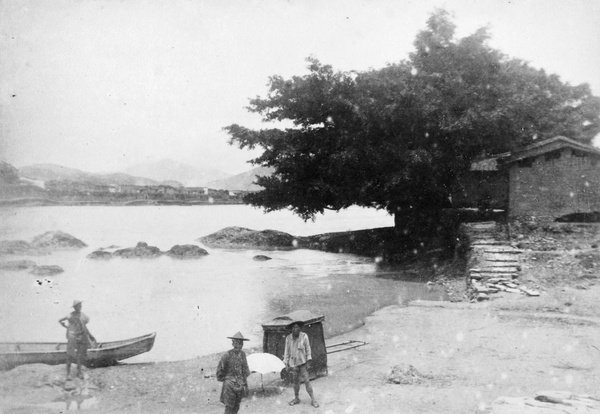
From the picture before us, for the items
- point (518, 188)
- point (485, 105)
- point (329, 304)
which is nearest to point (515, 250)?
point (518, 188)

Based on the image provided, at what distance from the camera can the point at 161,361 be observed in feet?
44.5

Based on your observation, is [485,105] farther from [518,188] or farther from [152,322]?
[152,322]

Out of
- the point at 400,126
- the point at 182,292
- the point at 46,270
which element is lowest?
the point at 182,292

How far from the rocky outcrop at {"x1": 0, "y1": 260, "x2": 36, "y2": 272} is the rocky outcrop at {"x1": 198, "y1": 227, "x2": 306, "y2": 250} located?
14.3 m

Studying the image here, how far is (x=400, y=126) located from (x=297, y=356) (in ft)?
62.8

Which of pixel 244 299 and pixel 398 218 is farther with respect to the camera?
pixel 398 218

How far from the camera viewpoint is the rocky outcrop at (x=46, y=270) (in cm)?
2822

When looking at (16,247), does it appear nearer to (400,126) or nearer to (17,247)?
(17,247)

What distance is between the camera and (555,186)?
2116 cm

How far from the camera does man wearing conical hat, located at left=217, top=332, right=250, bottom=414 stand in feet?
26.5

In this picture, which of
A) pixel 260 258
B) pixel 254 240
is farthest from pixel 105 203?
pixel 260 258

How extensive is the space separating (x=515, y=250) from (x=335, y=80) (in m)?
13.0

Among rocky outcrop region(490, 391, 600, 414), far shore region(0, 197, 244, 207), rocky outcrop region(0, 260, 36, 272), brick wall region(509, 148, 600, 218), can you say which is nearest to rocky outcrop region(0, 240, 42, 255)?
rocky outcrop region(0, 260, 36, 272)

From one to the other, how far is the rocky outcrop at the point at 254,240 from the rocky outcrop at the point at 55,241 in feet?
32.1
